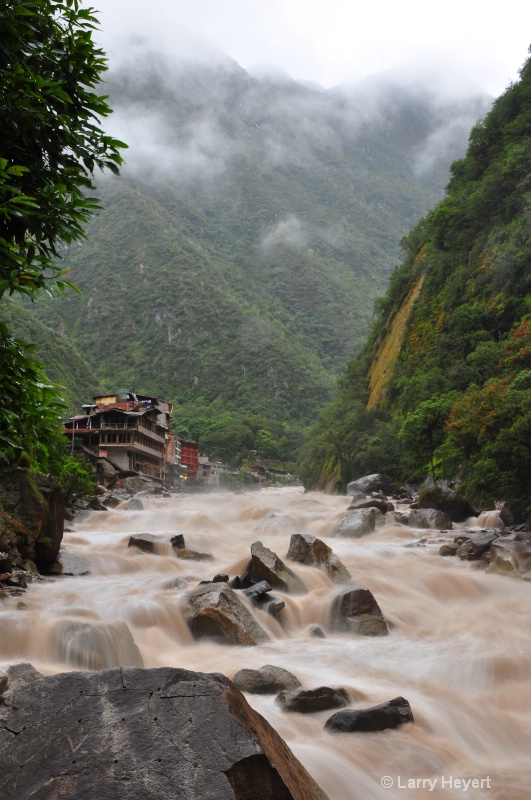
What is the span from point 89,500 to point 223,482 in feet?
204

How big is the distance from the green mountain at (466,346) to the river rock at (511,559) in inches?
132

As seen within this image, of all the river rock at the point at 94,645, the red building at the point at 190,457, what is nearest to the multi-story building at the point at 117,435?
the red building at the point at 190,457

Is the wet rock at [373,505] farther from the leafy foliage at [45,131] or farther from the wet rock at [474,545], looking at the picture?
the leafy foliage at [45,131]

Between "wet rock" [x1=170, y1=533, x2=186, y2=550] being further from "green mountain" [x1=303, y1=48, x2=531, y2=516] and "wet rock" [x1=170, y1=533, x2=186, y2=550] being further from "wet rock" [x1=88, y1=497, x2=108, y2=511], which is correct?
"wet rock" [x1=88, y1=497, x2=108, y2=511]

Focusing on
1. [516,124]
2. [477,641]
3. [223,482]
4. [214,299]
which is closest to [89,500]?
[477,641]

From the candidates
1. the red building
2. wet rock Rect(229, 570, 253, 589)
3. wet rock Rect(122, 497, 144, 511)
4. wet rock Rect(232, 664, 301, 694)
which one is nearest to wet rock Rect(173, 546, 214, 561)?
wet rock Rect(229, 570, 253, 589)

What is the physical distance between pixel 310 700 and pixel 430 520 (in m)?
17.6

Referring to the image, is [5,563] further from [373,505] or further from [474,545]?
[373,505]

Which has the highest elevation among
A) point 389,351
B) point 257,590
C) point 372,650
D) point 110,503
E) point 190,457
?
point 389,351

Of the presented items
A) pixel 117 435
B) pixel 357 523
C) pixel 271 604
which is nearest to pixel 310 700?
pixel 271 604

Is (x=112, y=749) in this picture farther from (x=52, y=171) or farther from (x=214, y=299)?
(x=214, y=299)

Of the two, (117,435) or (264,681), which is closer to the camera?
(264,681)

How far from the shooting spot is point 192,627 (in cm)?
1068

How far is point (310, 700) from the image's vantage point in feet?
24.5
